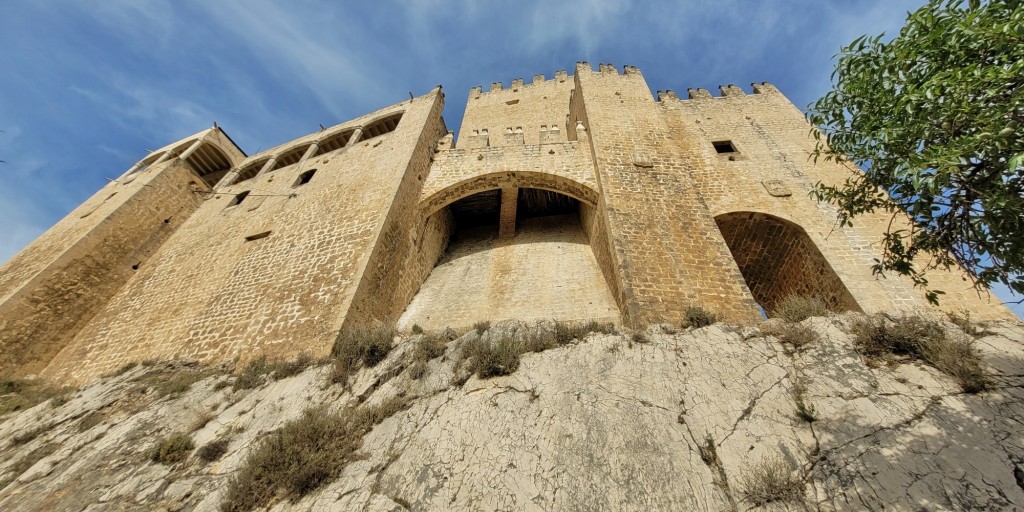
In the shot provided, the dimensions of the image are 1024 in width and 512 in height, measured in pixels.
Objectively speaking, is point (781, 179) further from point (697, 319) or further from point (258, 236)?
point (258, 236)

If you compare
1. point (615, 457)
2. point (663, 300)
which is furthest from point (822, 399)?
point (663, 300)

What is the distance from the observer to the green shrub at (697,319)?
537cm

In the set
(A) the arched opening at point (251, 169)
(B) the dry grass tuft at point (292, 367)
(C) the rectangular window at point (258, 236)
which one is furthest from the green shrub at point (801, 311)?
(A) the arched opening at point (251, 169)

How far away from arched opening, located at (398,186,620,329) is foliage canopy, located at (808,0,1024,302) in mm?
4317

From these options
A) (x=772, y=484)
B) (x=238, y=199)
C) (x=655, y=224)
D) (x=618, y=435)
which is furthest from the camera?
(x=238, y=199)

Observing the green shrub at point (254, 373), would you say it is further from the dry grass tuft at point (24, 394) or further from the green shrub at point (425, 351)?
the dry grass tuft at point (24, 394)

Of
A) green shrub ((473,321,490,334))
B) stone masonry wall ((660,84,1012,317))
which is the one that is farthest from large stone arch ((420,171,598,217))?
green shrub ((473,321,490,334))

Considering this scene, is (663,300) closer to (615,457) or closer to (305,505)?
(615,457)

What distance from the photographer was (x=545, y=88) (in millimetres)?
18516

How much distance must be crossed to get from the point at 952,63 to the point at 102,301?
1532 centimetres

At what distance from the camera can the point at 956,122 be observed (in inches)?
130

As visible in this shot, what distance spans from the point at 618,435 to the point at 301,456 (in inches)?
123

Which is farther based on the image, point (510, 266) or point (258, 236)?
point (258, 236)

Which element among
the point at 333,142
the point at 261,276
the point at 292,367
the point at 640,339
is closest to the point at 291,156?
the point at 333,142
